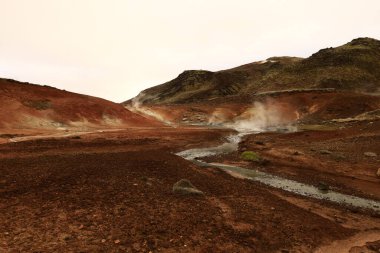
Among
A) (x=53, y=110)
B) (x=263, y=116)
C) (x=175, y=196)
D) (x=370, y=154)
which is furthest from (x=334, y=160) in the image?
(x=263, y=116)

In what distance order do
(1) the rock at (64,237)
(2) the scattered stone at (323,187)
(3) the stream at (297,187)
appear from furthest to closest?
(2) the scattered stone at (323,187)
(3) the stream at (297,187)
(1) the rock at (64,237)

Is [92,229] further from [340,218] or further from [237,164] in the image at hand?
[237,164]

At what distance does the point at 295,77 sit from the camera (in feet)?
326

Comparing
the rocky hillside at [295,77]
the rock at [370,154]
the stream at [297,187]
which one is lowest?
the stream at [297,187]

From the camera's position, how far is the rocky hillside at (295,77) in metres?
89.2

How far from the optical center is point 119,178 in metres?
16.4

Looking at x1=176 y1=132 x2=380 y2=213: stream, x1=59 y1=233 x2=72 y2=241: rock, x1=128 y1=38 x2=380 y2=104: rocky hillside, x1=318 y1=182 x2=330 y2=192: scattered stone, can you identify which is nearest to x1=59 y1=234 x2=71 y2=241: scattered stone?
x1=59 y1=233 x2=72 y2=241: rock

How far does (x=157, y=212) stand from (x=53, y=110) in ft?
146

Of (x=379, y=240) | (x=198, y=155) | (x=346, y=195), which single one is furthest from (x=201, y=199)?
(x=198, y=155)

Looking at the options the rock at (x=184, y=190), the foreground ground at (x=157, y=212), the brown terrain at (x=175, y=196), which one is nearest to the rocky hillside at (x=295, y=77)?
the brown terrain at (x=175, y=196)

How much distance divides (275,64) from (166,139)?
337 feet

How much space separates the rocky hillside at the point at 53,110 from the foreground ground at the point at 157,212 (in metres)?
27.8

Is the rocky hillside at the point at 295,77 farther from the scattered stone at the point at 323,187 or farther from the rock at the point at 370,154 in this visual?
the scattered stone at the point at 323,187

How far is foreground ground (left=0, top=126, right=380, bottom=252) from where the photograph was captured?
31.6 feet
